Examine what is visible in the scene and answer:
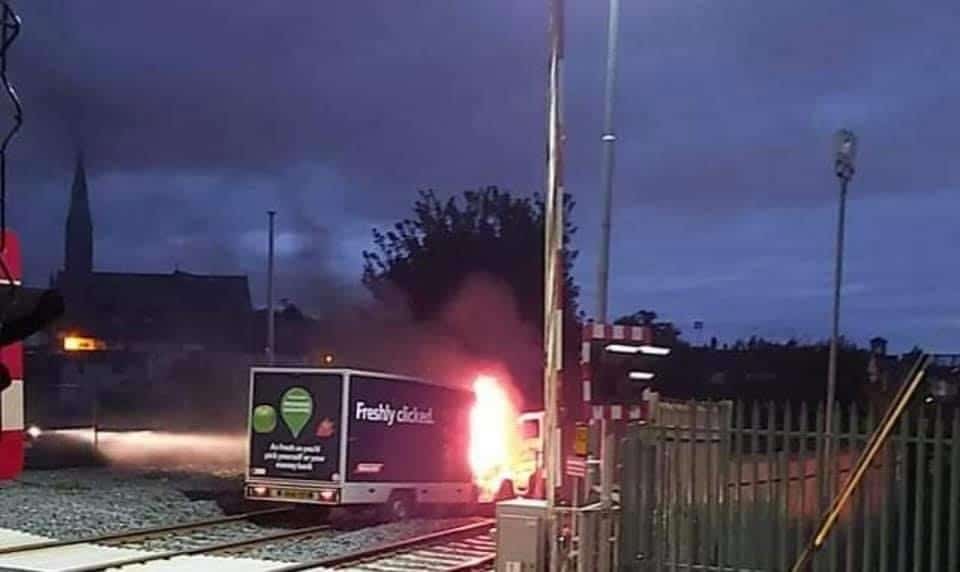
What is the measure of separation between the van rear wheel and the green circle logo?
2594 millimetres

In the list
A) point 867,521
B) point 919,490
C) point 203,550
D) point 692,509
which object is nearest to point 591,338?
point 692,509

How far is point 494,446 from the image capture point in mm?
26750

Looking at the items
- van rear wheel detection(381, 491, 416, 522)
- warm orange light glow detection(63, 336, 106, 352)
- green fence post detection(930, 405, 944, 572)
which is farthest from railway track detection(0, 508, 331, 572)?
warm orange light glow detection(63, 336, 106, 352)

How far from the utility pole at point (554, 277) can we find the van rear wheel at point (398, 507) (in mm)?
12370

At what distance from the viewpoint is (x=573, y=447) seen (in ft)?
42.6

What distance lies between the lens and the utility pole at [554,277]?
38.3 ft

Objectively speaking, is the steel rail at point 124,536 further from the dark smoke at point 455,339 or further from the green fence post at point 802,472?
the dark smoke at point 455,339

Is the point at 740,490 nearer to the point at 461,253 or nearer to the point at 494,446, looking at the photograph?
the point at 494,446

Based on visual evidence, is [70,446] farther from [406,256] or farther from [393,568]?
[393,568]

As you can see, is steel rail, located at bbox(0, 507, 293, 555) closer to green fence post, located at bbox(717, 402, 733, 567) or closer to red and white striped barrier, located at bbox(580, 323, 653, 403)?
red and white striped barrier, located at bbox(580, 323, 653, 403)

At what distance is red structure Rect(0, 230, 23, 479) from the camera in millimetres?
3768

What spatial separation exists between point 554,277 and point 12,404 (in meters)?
8.32

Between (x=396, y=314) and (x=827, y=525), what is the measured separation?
126 feet

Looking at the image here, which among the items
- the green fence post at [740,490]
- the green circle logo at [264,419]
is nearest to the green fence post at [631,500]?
the green fence post at [740,490]
